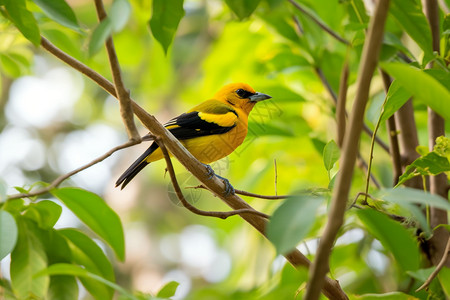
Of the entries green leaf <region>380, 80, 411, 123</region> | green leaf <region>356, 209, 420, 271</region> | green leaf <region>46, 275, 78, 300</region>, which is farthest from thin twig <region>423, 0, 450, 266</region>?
green leaf <region>46, 275, 78, 300</region>

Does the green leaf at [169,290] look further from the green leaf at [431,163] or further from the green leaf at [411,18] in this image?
the green leaf at [411,18]

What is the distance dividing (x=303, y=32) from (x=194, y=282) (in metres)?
6.32

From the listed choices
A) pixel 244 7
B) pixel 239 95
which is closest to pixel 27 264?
pixel 244 7

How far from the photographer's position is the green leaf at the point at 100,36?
1088 millimetres

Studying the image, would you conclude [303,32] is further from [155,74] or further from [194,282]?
[194,282]

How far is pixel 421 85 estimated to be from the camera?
1091 millimetres

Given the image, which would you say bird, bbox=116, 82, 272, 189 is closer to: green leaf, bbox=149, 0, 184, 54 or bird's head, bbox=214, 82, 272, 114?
bird's head, bbox=214, 82, 272, 114

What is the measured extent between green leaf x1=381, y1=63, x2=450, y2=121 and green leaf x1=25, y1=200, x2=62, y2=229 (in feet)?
3.27

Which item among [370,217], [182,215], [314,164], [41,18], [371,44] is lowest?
[182,215]

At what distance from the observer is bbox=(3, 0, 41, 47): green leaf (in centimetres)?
143

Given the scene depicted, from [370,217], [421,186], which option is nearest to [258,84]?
[421,186]

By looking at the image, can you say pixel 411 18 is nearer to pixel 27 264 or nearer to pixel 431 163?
pixel 431 163

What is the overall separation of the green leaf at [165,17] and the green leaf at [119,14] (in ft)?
1.06

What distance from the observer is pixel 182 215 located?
31.0 ft
